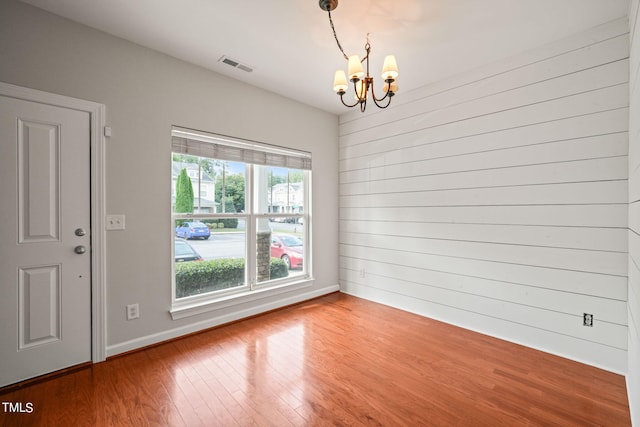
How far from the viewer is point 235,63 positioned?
2867 mm

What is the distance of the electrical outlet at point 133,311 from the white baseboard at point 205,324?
21cm

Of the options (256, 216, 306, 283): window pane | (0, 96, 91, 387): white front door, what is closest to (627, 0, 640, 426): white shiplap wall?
(256, 216, 306, 283): window pane

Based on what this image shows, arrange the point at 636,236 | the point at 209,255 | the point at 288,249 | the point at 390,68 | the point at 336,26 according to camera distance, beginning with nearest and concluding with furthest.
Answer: the point at 636,236, the point at 390,68, the point at 336,26, the point at 209,255, the point at 288,249

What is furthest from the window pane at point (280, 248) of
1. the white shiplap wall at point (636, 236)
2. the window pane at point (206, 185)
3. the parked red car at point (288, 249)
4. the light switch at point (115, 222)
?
the white shiplap wall at point (636, 236)

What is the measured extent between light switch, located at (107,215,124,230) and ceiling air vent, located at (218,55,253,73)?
1.75 metres

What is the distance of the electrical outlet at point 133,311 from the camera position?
2.52 metres

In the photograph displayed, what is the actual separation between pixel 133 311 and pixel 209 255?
33.2 inches

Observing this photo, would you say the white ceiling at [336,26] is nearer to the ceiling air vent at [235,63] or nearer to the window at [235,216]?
the ceiling air vent at [235,63]

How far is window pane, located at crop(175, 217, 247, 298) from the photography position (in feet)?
9.63

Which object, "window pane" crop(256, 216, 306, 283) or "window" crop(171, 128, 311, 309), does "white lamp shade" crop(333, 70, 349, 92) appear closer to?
"window" crop(171, 128, 311, 309)

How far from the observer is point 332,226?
4363 mm

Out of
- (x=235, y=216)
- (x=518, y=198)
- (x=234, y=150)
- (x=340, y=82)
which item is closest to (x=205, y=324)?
(x=235, y=216)

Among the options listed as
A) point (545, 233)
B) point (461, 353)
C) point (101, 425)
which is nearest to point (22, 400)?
point (101, 425)

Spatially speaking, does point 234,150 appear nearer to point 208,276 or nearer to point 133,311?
point 208,276
